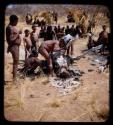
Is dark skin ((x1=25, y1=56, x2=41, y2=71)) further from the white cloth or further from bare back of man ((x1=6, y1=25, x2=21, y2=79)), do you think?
the white cloth

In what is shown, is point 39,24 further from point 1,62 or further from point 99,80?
point 99,80

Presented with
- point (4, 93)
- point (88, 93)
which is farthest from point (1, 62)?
A: point (88, 93)

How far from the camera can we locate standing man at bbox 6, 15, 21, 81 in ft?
4.55

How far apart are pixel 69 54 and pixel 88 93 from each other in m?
0.24

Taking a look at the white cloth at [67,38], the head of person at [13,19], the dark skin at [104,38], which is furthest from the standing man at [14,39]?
the dark skin at [104,38]

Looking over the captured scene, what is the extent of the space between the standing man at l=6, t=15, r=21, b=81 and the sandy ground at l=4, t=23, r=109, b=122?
0.03 metres

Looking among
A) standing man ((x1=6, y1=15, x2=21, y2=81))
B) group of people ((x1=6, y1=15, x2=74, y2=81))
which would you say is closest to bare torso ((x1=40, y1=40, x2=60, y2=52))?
group of people ((x1=6, y1=15, x2=74, y2=81))

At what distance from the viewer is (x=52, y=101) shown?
4.52ft

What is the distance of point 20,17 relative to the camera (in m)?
1.39

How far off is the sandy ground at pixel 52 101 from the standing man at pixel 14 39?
0.03m

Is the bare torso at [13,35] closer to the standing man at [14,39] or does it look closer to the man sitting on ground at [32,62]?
the standing man at [14,39]

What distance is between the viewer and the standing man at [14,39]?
1388 millimetres

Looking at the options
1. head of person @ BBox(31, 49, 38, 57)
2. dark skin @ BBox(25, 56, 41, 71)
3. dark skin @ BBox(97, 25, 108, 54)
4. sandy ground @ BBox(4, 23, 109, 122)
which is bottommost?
sandy ground @ BBox(4, 23, 109, 122)

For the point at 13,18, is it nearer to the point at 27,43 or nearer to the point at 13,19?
the point at 13,19
